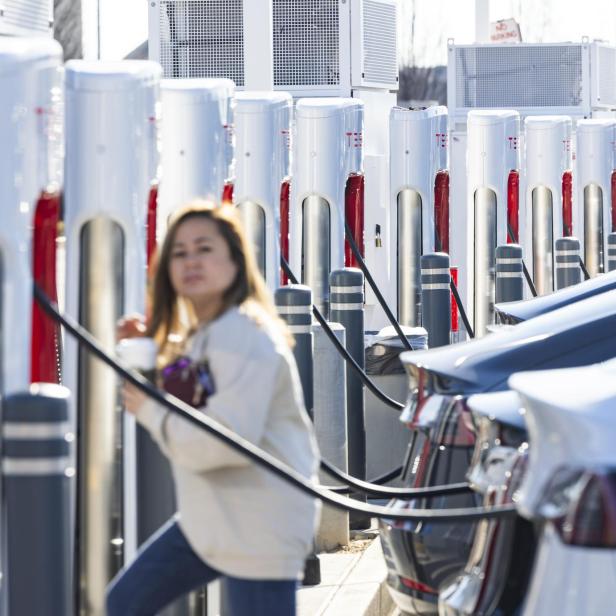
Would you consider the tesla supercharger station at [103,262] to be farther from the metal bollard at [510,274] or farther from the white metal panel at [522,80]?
the white metal panel at [522,80]

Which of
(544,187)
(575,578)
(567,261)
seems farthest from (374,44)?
(575,578)

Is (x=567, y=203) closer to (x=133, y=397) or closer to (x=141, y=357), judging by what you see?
(x=141, y=357)

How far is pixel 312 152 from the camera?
11102mm

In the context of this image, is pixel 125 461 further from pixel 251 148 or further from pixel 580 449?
pixel 251 148

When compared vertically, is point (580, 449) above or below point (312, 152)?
below

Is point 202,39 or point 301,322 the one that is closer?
point 301,322

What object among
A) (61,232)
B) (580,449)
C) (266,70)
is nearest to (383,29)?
(266,70)

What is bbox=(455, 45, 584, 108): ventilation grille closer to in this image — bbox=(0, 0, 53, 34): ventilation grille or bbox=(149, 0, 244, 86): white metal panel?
bbox=(149, 0, 244, 86): white metal panel

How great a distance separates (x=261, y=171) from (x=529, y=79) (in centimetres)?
1132

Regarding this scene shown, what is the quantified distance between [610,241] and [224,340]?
422 inches

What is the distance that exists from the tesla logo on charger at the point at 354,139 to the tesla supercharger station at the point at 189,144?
14.1 ft

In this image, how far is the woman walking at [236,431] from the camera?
168 inches

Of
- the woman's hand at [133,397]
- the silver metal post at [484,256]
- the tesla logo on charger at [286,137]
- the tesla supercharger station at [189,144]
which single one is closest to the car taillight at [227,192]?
the tesla supercharger station at [189,144]

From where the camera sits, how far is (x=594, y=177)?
16.5 metres
